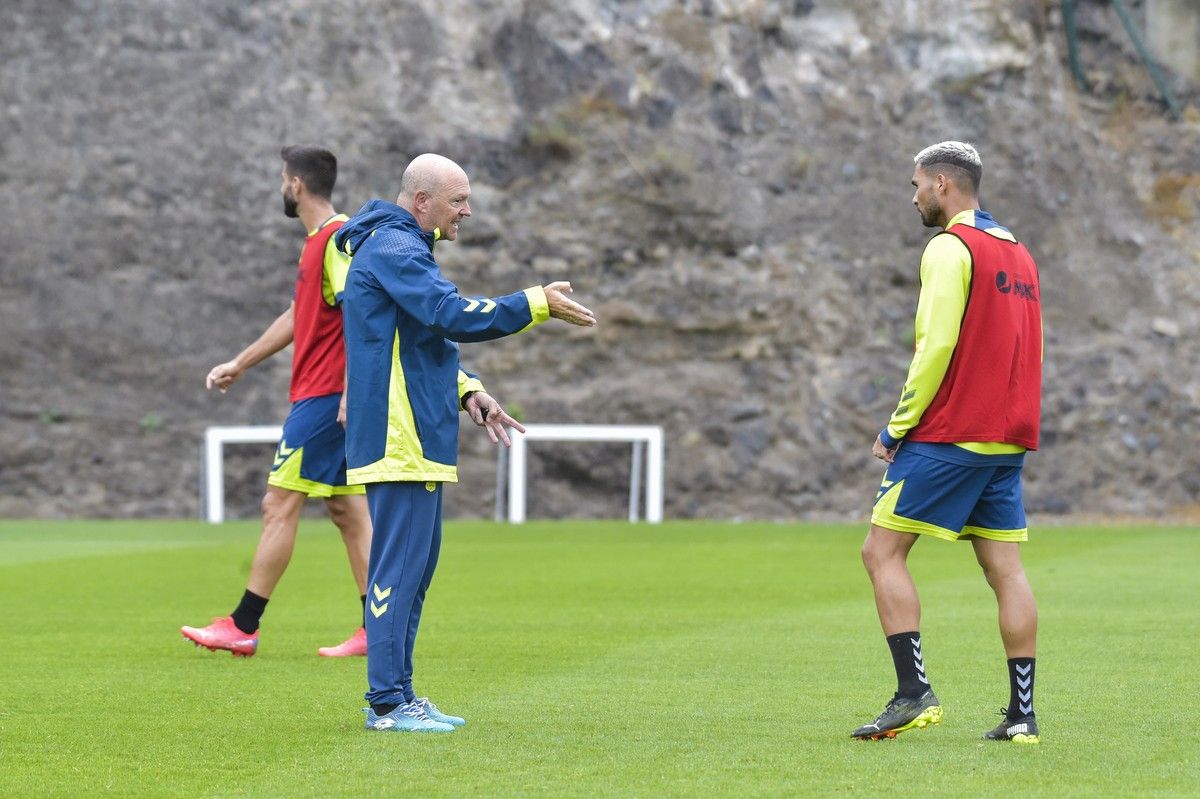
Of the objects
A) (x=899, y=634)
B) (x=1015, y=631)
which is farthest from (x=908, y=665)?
(x=1015, y=631)

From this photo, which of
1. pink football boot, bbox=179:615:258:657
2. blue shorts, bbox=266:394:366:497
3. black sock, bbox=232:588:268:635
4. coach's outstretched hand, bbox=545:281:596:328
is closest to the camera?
coach's outstretched hand, bbox=545:281:596:328

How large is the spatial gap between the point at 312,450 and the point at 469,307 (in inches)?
124

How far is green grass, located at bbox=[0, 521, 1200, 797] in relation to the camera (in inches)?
219

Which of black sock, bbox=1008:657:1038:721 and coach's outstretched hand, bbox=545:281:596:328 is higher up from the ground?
coach's outstretched hand, bbox=545:281:596:328

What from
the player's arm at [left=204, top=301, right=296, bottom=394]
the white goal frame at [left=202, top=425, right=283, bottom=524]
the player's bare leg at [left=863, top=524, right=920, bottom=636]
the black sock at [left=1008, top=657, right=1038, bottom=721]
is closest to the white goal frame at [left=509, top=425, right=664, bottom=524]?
the white goal frame at [left=202, top=425, right=283, bottom=524]

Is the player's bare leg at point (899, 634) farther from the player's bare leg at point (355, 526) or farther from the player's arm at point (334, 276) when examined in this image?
the player's bare leg at point (355, 526)

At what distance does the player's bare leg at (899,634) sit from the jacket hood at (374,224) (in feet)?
6.52

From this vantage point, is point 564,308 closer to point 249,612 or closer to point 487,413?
point 487,413

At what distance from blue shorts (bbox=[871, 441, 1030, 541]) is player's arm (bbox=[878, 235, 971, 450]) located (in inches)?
8.4

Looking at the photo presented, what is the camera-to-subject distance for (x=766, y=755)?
5914mm

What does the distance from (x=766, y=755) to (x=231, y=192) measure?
75.2ft

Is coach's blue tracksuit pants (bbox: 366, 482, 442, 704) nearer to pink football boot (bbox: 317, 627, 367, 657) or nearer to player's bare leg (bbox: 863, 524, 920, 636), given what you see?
player's bare leg (bbox: 863, 524, 920, 636)

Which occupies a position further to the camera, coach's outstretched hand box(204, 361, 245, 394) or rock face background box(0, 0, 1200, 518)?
rock face background box(0, 0, 1200, 518)

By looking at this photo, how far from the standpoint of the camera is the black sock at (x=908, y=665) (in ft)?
20.8
